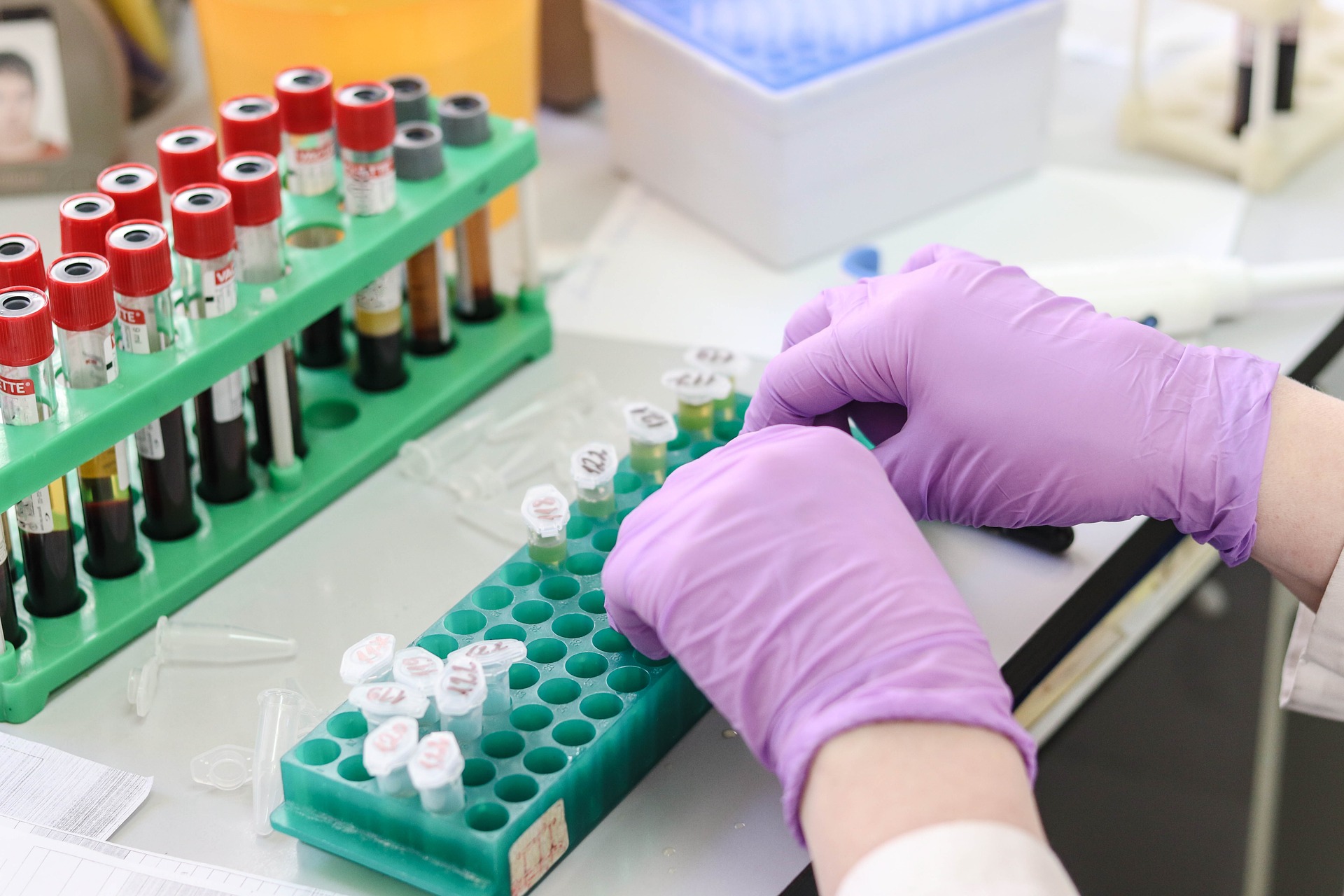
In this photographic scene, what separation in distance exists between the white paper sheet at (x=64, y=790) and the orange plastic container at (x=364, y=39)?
0.78m

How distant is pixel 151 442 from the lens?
3.68 feet

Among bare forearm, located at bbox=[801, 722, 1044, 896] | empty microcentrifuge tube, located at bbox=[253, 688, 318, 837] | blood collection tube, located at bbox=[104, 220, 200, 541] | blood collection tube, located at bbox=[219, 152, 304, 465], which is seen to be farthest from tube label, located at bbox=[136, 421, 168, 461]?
bare forearm, located at bbox=[801, 722, 1044, 896]

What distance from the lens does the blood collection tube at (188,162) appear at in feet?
3.83

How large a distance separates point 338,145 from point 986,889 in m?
0.94

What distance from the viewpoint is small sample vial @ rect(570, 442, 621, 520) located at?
1.13 m

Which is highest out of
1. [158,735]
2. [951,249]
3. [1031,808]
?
[951,249]

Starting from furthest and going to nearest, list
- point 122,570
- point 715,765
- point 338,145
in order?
point 338,145 < point 122,570 < point 715,765

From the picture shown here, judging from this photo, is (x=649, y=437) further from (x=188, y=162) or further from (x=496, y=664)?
(x=188, y=162)

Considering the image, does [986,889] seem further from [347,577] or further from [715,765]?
[347,577]

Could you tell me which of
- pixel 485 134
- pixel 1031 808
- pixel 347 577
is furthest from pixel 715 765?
pixel 485 134

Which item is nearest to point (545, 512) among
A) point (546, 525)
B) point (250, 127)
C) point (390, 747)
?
point (546, 525)

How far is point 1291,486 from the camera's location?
1.05 m

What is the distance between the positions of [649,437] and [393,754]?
15.6 inches

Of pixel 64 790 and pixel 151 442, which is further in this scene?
pixel 151 442
